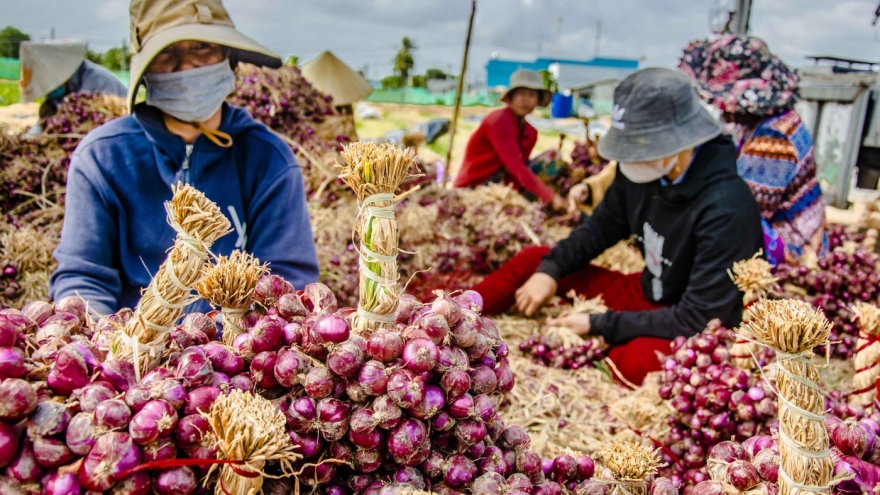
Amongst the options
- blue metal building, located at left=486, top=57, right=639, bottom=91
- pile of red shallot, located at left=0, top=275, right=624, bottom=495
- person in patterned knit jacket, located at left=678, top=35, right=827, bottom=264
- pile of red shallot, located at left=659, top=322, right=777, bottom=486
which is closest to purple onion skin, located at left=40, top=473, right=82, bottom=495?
pile of red shallot, located at left=0, top=275, right=624, bottom=495

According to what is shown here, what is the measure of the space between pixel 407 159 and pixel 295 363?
387 millimetres

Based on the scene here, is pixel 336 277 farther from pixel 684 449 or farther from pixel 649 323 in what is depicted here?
pixel 684 449

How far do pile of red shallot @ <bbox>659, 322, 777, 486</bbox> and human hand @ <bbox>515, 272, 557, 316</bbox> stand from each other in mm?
1343

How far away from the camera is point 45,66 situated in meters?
5.10

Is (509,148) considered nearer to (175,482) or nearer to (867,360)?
(867,360)

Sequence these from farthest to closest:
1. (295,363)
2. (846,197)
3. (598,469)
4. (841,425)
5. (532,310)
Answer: (846,197)
(532,310)
(598,469)
(841,425)
(295,363)

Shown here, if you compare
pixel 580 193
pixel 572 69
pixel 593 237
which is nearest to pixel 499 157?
pixel 580 193

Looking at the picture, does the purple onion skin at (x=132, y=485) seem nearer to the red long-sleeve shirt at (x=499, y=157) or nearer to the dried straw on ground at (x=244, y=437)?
Result: the dried straw on ground at (x=244, y=437)

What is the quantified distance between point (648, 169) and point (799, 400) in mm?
1914

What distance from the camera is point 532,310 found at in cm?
334

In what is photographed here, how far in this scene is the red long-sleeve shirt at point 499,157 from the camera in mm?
5656

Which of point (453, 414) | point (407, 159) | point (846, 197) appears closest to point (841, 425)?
point (453, 414)

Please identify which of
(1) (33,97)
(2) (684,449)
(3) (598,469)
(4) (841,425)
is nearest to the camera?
(4) (841,425)

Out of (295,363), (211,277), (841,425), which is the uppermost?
(211,277)
